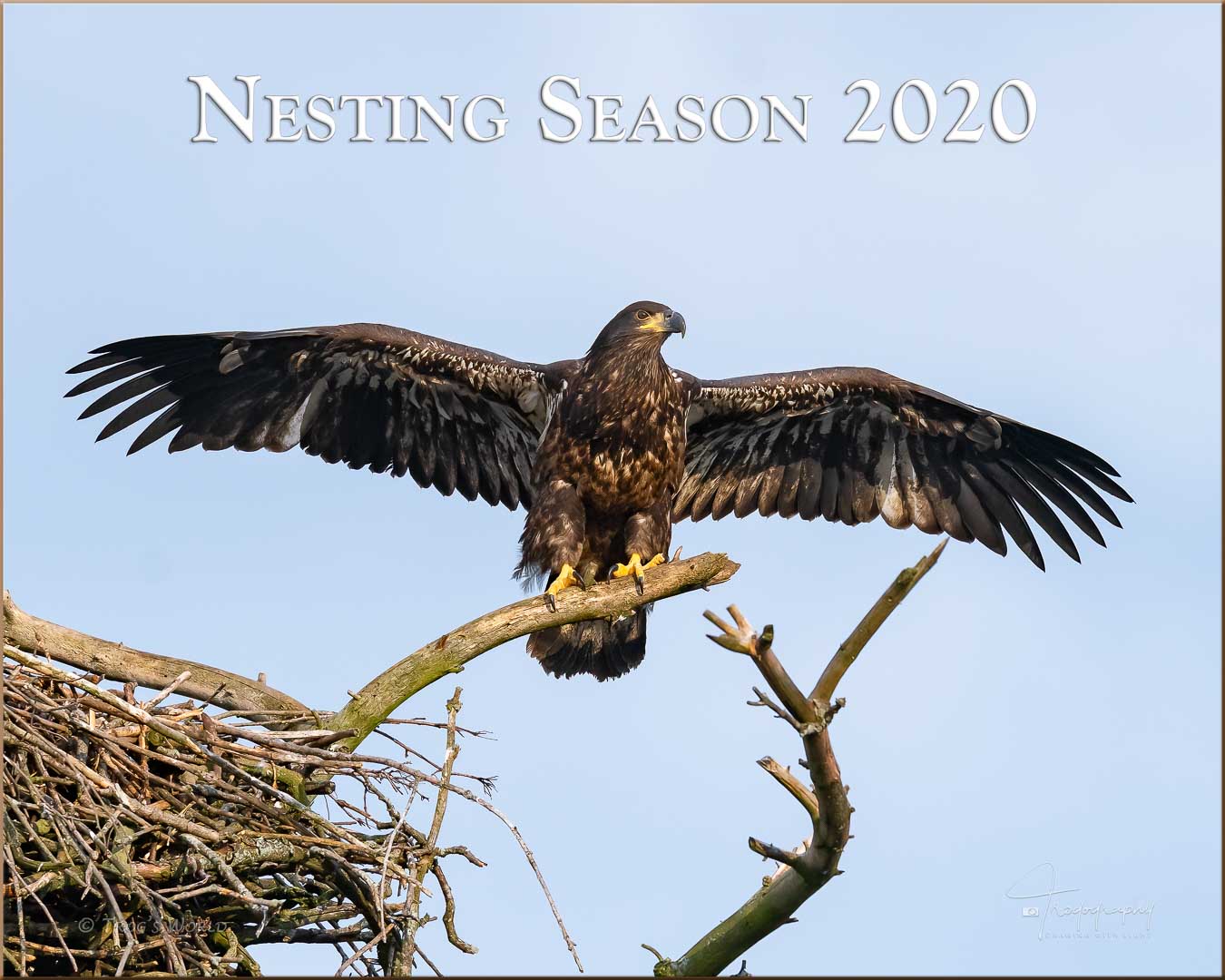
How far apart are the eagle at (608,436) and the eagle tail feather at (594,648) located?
0.01 m

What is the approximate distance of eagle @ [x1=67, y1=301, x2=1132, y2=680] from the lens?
29.9 ft

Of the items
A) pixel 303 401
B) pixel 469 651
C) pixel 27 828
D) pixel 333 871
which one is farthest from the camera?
pixel 303 401

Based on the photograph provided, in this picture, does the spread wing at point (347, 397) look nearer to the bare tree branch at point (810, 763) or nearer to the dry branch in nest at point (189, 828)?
the dry branch in nest at point (189, 828)

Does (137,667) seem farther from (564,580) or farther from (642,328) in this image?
(642,328)

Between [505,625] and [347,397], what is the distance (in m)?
3.12

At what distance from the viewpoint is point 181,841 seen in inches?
255

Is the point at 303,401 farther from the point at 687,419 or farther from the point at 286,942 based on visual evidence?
the point at 286,942

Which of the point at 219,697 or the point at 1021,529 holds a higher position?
the point at 1021,529

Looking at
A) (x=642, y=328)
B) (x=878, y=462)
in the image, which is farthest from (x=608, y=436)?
(x=878, y=462)

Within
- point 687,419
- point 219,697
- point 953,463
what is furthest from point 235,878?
point 953,463

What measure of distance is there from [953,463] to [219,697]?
5338mm

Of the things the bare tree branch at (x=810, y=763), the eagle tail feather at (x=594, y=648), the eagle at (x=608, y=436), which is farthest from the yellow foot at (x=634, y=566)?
the bare tree branch at (x=810, y=763)

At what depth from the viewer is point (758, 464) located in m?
10.4

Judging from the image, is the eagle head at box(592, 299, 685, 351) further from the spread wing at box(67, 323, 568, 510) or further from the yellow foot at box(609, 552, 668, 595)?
the yellow foot at box(609, 552, 668, 595)
